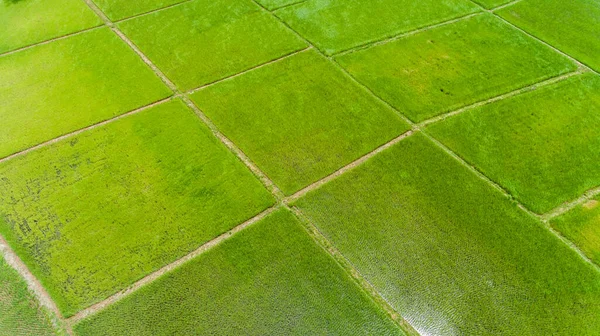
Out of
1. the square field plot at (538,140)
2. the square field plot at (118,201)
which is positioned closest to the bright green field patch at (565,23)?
the square field plot at (538,140)

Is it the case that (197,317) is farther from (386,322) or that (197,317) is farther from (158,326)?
(386,322)

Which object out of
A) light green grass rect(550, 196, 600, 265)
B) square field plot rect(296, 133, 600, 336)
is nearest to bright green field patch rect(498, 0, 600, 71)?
light green grass rect(550, 196, 600, 265)

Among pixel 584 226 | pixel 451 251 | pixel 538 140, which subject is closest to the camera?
pixel 451 251

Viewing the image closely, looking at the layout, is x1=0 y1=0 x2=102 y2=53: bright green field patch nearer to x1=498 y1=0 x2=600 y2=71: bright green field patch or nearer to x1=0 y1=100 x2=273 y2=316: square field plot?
x1=0 y1=100 x2=273 y2=316: square field plot

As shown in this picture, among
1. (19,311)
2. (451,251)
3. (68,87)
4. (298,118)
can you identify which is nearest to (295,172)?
(298,118)

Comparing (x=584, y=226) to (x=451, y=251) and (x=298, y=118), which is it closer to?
(x=451, y=251)

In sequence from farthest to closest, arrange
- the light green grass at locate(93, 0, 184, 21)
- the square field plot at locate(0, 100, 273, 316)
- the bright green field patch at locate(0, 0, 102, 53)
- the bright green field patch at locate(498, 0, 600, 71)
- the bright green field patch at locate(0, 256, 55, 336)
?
the light green grass at locate(93, 0, 184, 21) < the bright green field patch at locate(498, 0, 600, 71) < the bright green field patch at locate(0, 0, 102, 53) < the square field plot at locate(0, 100, 273, 316) < the bright green field patch at locate(0, 256, 55, 336)
